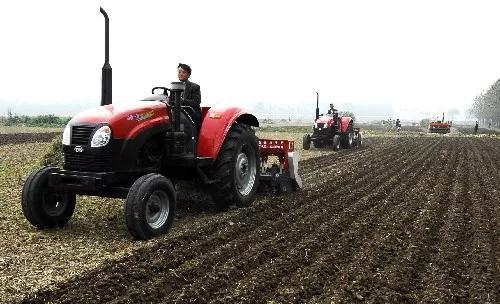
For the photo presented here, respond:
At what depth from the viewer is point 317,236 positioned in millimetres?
5738

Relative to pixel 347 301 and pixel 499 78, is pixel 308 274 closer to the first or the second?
pixel 347 301

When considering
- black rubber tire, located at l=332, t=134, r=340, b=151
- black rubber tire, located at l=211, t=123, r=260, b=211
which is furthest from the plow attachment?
black rubber tire, located at l=332, t=134, r=340, b=151

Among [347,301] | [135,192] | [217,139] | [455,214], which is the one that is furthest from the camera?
[455,214]

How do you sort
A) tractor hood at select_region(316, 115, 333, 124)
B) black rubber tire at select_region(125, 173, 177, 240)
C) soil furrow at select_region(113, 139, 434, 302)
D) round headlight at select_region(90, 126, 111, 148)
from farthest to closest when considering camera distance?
tractor hood at select_region(316, 115, 333, 124) → round headlight at select_region(90, 126, 111, 148) → black rubber tire at select_region(125, 173, 177, 240) → soil furrow at select_region(113, 139, 434, 302)

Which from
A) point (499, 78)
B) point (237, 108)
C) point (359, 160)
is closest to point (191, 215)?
point (237, 108)

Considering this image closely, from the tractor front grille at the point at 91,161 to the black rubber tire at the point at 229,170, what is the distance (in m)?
1.67

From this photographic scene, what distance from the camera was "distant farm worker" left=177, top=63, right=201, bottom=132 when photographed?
21.5 feet

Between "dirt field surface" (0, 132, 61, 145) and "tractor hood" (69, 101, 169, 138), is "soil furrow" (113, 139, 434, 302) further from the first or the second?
"dirt field surface" (0, 132, 61, 145)

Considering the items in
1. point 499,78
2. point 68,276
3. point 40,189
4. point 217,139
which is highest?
point 499,78

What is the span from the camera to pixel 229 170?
22.0ft

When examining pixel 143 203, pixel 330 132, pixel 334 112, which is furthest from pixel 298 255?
pixel 334 112

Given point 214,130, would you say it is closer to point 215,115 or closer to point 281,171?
point 215,115

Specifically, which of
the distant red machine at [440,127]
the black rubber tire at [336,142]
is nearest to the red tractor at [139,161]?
the black rubber tire at [336,142]

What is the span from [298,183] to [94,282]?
5072 millimetres
